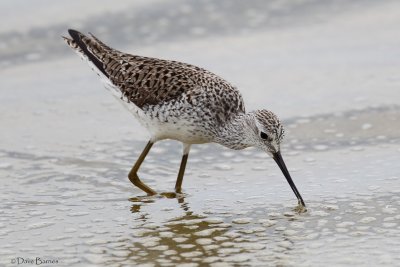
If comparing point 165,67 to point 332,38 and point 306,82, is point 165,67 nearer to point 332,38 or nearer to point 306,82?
point 306,82

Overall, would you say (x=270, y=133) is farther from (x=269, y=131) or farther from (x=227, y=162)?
(x=227, y=162)

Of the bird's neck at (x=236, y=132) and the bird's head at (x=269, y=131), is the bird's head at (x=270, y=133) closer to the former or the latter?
the bird's head at (x=269, y=131)

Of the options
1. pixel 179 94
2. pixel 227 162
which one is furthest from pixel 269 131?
pixel 227 162

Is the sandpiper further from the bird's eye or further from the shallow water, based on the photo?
the shallow water

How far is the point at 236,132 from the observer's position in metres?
9.12

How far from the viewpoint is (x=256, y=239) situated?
7.78m

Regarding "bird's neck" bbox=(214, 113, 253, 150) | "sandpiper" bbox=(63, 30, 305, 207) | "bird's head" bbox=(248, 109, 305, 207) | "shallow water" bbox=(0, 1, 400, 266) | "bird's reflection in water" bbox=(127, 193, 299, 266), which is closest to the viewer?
"bird's reflection in water" bbox=(127, 193, 299, 266)

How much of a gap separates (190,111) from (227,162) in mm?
1224

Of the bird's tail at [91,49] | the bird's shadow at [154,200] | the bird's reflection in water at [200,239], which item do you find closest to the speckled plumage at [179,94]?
the bird's tail at [91,49]

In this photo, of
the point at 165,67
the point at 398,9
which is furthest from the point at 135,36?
the point at 165,67

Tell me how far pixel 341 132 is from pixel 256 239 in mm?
3302

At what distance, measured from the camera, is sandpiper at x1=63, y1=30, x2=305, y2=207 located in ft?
29.2

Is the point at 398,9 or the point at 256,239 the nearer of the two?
the point at 256,239

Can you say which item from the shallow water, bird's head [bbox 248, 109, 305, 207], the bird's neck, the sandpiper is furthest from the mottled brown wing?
the shallow water
